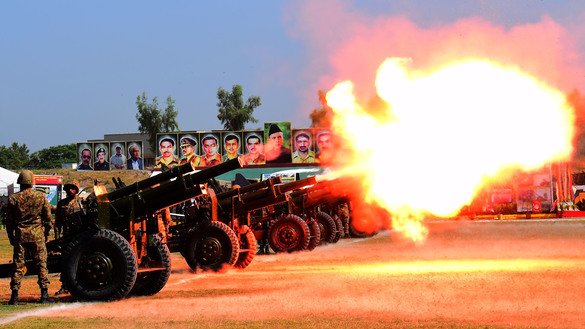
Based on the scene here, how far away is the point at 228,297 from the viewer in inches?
566

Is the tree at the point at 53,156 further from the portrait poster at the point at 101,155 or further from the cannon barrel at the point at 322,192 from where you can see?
the cannon barrel at the point at 322,192

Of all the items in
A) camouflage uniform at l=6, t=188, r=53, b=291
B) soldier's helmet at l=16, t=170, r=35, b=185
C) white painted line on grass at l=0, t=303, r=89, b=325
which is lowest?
white painted line on grass at l=0, t=303, r=89, b=325

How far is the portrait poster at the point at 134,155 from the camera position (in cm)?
9212

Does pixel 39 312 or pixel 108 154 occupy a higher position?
pixel 108 154

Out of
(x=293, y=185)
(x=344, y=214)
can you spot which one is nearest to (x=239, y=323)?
(x=293, y=185)

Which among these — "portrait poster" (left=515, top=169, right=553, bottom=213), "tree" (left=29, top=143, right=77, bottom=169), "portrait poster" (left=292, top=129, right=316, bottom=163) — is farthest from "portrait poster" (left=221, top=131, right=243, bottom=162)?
"tree" (left=29, top=143, right=77, bottom=169)

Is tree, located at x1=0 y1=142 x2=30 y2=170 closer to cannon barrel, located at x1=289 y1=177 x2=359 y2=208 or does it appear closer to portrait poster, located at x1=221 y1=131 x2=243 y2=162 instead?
portrait poster, located at x1=221 y1=131 x2=243 y2=162

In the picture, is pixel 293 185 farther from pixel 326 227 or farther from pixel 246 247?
pixel 326 227

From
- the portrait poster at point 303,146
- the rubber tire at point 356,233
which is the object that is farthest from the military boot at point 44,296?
the portrait poster at point 303,146

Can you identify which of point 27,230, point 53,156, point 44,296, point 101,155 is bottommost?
point 44,296

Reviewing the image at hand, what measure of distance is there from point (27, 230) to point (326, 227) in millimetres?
17663

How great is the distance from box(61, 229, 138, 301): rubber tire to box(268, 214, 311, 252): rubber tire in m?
12.0

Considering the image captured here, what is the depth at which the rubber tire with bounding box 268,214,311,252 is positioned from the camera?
26.1 meters

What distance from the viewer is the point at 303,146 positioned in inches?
3132
